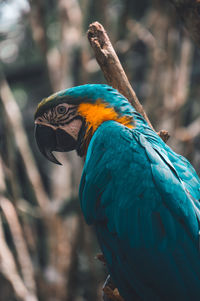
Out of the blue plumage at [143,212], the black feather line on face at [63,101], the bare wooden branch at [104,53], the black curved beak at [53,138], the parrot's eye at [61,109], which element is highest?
the bare wooden branch at [104,53]

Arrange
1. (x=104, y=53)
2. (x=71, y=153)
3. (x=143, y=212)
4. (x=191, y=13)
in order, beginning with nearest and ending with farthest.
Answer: (x=143, y=212) → (x=104, y=53) → (x=191, y=13) → (x=71, y=153)

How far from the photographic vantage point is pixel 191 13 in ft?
5.65

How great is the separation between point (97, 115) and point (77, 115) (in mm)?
89

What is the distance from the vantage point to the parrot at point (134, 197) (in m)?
1.30

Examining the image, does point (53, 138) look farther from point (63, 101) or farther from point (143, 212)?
point (143, 212)

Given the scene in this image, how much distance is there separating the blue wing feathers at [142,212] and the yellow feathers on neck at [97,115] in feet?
0.20

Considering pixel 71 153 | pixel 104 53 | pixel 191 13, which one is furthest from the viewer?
pixel 71 153

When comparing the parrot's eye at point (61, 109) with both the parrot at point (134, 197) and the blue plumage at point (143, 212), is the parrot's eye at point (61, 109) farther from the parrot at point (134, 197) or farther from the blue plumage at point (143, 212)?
the blue plumage at point (143, 212)

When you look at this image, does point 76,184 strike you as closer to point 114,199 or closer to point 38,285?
point 38,285

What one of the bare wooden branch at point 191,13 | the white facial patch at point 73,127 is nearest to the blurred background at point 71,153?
the bare wooden branch at point 191,13

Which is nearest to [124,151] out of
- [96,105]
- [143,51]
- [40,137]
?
[96,105]

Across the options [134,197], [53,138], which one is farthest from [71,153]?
[134,197]

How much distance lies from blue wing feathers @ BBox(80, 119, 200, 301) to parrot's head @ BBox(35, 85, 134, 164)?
8cm

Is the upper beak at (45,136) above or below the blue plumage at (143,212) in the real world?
above
